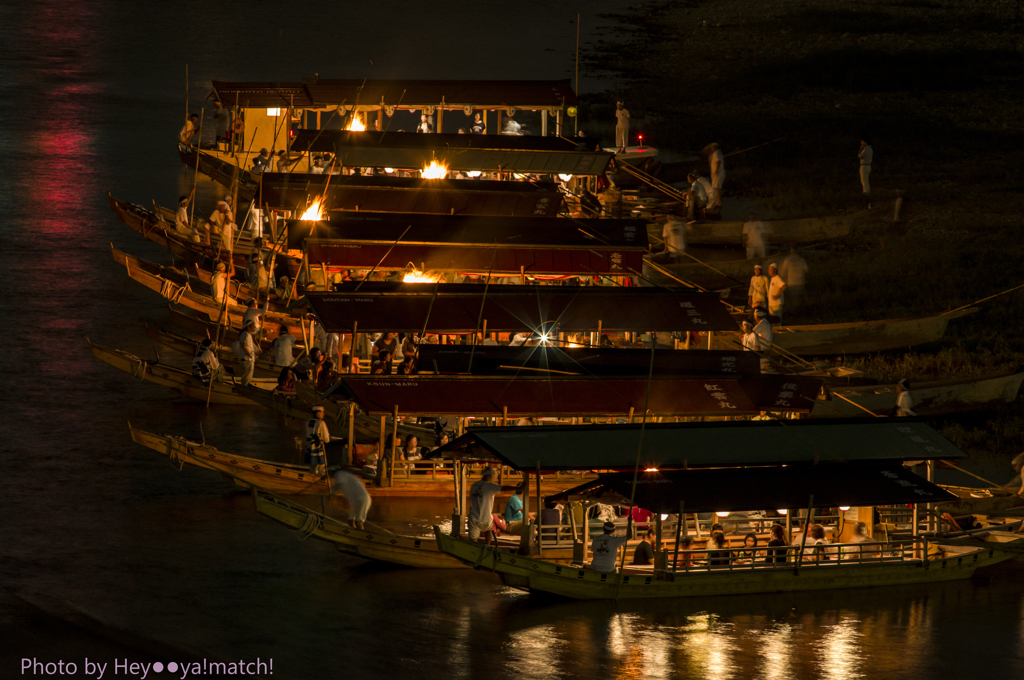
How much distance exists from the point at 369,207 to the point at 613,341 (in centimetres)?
787

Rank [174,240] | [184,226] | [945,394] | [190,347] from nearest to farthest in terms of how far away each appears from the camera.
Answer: [945,394] < [190,347] < [174,240] < [184,226]

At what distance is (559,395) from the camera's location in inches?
832

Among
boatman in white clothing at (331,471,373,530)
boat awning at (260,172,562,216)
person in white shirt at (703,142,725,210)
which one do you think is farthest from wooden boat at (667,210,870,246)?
boatman in white clothing at (331,471,373,530)

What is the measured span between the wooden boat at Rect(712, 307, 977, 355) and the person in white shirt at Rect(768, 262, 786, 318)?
119cm

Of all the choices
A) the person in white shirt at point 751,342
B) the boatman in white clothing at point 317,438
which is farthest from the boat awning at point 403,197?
the boatman in white clothing at point 317,438

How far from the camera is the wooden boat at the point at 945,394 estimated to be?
82.0 feet

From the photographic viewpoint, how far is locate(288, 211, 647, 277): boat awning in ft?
90.5

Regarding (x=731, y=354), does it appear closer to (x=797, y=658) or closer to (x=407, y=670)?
(x=797, y=658)

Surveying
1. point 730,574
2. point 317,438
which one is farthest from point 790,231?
point 730,574

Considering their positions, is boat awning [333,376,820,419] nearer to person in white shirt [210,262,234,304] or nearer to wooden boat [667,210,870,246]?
person in white shirt [210,262,234,304]

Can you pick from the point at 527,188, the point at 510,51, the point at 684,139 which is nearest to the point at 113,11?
the point at 510,51

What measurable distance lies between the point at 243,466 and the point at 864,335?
14316 mm

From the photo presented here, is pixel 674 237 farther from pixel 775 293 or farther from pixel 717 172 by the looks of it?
pixel 717 172

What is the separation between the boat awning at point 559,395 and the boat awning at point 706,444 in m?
1.49
